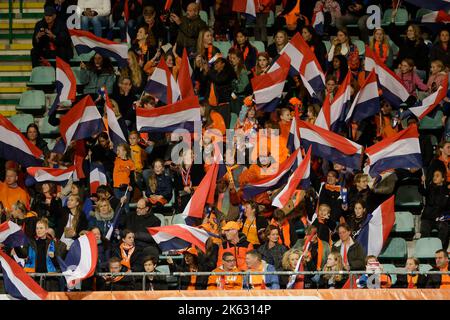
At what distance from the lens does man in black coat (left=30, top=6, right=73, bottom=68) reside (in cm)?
2725

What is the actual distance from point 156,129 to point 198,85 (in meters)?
1.25

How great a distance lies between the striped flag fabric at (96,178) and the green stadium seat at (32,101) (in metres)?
2.19

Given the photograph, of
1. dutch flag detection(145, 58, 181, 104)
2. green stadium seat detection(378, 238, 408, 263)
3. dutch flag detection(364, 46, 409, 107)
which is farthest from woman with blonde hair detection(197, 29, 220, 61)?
green stadium seat detection(378, 238, 408, 263)

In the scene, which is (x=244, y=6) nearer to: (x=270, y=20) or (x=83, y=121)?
(x=270, y=20)

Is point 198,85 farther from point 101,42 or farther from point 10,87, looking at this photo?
point 10,87

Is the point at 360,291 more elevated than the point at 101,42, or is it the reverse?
the point at 101,42

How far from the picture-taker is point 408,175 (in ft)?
81.2

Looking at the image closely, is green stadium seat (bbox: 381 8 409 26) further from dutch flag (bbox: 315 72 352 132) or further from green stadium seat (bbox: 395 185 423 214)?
green stadium seat (bbox: 395 185 423 214)

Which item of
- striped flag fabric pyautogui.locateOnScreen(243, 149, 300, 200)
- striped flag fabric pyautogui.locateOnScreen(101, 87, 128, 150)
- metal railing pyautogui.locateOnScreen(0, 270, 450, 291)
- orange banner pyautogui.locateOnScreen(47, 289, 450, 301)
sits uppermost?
striped flag fabric pyautogui.locateOnScreen(101, 87, 128, 150)

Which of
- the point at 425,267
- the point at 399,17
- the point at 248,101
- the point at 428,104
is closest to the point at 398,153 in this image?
the point at 428,104

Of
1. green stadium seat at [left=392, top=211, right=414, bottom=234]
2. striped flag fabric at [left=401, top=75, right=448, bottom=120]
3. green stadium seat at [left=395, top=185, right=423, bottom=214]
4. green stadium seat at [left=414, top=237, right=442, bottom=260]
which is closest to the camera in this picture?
green stadium seat at [left=414, top=237, right=442, bottom=260]

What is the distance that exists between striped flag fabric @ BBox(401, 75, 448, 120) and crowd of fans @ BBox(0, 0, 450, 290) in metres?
0.22
